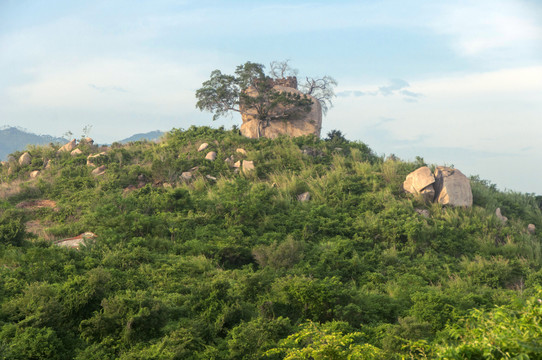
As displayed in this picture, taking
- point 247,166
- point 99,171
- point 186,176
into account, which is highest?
point 247,166

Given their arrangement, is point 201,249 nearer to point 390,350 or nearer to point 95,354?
point 95,354

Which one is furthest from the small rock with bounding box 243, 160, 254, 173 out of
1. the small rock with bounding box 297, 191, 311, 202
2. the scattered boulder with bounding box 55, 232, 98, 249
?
the scattered boulder with bounding box 55, 232, 98, 249

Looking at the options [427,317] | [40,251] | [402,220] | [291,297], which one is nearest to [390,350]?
[427,317]

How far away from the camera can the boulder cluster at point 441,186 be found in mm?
18256

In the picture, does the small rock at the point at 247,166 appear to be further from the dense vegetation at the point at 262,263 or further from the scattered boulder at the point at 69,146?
the scattered boulder at the point at 69,146

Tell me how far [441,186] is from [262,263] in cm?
1043

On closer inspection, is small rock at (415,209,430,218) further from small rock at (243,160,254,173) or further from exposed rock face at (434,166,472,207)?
small rock at (243,160,254,173)

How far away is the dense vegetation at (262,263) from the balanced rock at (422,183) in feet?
1.48

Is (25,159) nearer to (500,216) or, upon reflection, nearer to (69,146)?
(69,146)

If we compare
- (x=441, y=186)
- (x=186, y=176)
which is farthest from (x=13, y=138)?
(x=441, y=186)

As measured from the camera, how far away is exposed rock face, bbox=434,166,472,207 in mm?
18203

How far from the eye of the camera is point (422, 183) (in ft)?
61.3

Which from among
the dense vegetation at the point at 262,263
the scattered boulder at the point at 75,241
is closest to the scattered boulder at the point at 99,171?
the dense vegetation at the point at 262,263

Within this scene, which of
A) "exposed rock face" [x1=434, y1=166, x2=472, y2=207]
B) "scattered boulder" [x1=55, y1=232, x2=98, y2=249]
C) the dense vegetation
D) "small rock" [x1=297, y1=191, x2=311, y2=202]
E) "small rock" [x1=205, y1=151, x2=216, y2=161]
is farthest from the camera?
"small rock" [x1=205, y1=151, x2=216, y2=161]
